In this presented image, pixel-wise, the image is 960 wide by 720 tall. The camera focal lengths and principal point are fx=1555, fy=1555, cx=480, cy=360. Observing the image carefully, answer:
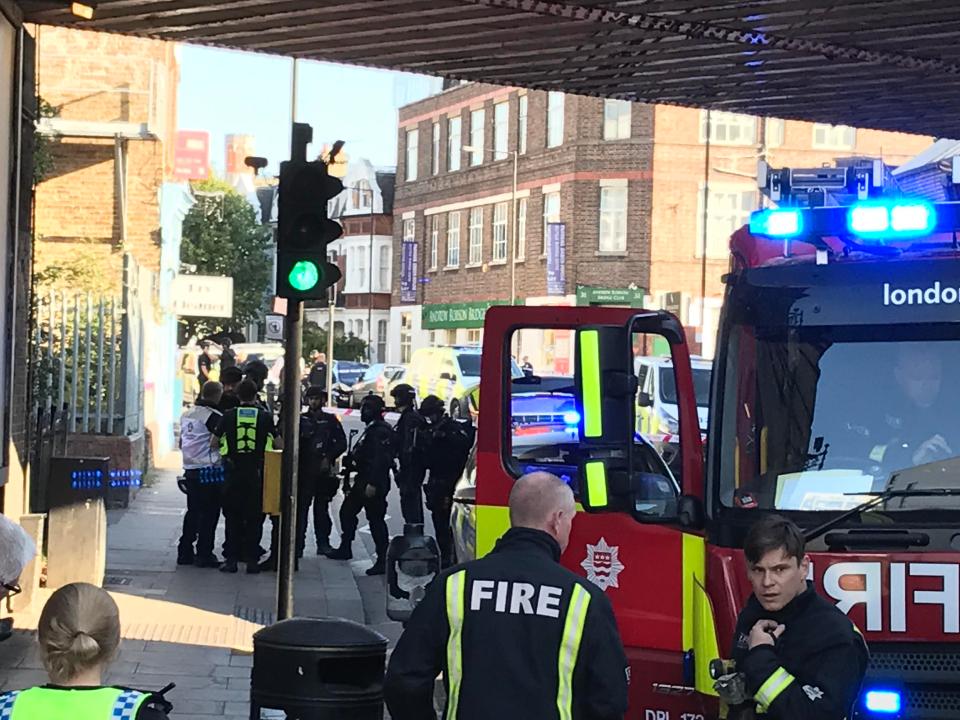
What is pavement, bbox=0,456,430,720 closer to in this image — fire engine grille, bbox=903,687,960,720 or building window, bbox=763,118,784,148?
fire engine grille, bbox=903,687,960,720

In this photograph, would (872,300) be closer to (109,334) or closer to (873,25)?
(873,25)

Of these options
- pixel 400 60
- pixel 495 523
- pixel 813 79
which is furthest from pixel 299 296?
pixel 813 79

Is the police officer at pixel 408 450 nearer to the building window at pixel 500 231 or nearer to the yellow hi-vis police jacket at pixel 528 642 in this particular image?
the yellow hi-vis police jacket at pixel 528 642

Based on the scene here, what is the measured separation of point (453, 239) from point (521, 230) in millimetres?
5753

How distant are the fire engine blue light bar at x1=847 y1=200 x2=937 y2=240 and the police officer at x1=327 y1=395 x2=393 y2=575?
9425 millimetres

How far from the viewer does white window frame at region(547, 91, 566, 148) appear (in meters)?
54.0

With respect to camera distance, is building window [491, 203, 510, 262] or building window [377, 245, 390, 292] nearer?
building window [491, 203, 510, 262]

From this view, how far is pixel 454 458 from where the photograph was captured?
14789 mm

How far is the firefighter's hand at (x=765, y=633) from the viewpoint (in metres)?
4.69

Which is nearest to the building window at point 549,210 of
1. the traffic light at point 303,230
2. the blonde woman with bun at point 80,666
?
the traffic light at point 303,230

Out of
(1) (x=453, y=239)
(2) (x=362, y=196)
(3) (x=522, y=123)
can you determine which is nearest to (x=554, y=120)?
(3) (x=522, y=123)

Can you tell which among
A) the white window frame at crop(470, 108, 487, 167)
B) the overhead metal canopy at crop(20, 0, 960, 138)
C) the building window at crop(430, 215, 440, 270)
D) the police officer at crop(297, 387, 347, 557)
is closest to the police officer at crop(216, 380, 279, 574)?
the police officer at crop(297, 387, 347, 557)

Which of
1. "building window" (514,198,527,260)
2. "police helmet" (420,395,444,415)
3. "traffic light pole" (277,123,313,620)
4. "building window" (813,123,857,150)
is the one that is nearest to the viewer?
"traffic light pole" (277,123,313,620)

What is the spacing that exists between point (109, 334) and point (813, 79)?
9131 mm
